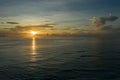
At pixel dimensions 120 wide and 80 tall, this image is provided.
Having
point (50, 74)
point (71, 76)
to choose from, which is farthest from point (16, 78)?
point (71, 76)

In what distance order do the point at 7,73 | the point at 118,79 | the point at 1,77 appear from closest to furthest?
the point at 118,79 < the point at 1,77 < the point at 7,73

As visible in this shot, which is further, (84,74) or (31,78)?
(84,74)

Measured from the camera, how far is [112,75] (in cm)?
4294

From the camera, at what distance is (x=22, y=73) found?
1820 inches

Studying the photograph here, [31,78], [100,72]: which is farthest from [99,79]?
[31,78]

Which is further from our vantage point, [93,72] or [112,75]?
[93,72]

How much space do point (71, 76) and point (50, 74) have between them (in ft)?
17.3

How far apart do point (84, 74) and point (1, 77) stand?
59.6 ft

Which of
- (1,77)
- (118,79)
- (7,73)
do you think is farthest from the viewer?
(7,73)

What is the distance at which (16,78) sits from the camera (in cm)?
4156

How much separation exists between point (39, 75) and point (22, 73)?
480 cm

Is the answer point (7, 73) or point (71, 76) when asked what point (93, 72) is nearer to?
point (71, 76)

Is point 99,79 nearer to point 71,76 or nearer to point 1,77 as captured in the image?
point 71,76

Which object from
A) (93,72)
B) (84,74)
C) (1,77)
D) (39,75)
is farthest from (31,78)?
(93,72)
